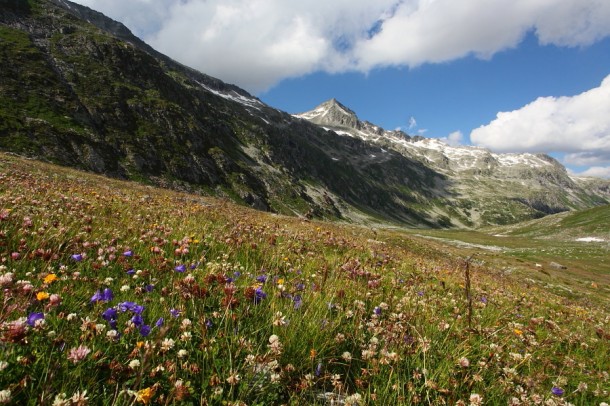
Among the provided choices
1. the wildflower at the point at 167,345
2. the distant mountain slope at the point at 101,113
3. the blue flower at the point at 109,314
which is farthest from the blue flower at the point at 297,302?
the distant mountain slope at the point at 101,113

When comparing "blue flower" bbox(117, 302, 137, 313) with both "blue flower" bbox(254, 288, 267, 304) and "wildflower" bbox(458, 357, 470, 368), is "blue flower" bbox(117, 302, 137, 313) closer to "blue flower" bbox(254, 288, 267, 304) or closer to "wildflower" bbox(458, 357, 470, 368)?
"blue flower" bbox(254, 288, 267, 304)

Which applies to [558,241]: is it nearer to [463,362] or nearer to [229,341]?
[463,362]

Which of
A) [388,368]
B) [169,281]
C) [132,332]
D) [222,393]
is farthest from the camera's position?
[169,281]

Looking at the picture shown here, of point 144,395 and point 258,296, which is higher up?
point 258,296

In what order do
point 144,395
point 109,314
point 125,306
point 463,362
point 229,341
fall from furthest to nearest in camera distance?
point 463,362 → point 229,341 → point 125,306 → point 109,314 → point 144,395

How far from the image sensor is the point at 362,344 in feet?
12.4

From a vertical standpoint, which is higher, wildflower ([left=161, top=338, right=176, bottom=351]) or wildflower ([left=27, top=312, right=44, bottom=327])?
wildflower ([left=27, top=312, right=44, bottom=327])

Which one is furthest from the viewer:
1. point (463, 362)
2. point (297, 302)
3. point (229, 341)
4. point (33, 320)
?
point (297, 302)

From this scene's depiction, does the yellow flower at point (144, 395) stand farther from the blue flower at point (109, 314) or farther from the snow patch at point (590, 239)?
the snow patch at point (590, 239)

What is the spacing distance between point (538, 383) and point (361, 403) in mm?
2391

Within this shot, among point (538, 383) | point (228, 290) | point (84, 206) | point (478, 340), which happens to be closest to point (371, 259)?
point (478, 340)

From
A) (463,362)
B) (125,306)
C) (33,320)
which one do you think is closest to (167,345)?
(125,306)

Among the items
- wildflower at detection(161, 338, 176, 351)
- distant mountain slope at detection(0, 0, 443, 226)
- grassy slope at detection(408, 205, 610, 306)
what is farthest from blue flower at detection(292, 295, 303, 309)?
distant mountain slope at detection(0, 0, 443, 226)

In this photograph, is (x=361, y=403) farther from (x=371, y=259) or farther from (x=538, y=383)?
(x=371, y=259)
